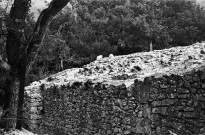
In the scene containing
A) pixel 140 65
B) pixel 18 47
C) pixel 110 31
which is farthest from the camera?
pixel 110 31

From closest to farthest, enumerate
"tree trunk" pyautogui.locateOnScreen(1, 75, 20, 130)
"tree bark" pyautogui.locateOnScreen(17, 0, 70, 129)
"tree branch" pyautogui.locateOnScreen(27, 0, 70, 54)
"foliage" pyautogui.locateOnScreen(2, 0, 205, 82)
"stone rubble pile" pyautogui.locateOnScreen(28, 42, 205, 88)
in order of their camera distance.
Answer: "tree trunk" pyautogui.locateOnScreen(1, 75, 20, 130)
"tree bark" pyautogui.locateOnScreen(17, 0, 70, 129)
"tree branch" pyautogui.locateOnScreen(27, 0, 70, 54)
"stone rubble pile" pyautogui.locateOnScreen(28, 42, 205, 88)
"foliage" pyautogui.locateOnScreen(2, 0, 205, 82)

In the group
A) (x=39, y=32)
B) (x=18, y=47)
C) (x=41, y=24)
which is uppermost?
(x=41, y=24)

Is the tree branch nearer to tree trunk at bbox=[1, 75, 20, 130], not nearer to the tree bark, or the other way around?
the tree bark

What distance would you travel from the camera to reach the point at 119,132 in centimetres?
824

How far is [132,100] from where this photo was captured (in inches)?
306

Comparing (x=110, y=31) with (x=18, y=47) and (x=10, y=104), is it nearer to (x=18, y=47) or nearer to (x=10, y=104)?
(x=18, y=47)

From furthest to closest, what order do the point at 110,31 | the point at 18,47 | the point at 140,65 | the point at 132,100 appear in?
the point at 110,31, the point at 140,65, the point at 18,47, the point at 132,100

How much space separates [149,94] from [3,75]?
12.2 ft

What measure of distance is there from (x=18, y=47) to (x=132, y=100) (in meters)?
3.43

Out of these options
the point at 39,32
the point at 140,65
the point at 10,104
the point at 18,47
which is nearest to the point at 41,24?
the point at 39,32

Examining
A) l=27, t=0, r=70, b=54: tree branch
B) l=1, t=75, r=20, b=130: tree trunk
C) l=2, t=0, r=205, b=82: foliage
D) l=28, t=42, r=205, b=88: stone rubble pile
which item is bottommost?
l=1, t=75, r=20, b=130: tree trunk

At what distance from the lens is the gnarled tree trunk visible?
25.4 feet

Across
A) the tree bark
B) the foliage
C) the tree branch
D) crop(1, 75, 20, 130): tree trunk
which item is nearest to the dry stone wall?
the tree bark

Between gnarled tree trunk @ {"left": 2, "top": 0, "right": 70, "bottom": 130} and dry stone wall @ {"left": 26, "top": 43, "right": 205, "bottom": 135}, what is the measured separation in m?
2.49
